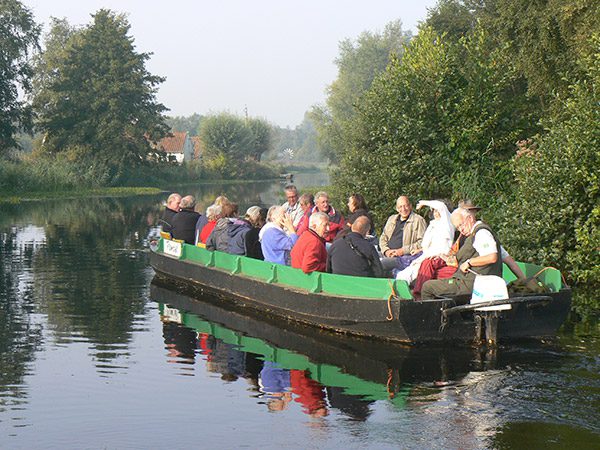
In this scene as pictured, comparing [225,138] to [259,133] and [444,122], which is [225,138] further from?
[444,122]

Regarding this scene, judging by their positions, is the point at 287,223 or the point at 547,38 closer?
the point at 287,223

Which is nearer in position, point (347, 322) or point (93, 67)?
point (347, 322)

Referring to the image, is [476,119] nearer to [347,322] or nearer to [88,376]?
[347,322]

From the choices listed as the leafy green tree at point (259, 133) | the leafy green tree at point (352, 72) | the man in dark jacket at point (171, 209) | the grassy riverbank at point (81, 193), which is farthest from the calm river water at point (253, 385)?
the leafy green tree at point (259, 133)

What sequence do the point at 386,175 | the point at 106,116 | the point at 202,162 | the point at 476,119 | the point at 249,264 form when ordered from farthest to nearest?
the point at 202,162, the point at 106,116, the point at 386,175, the point at 476,119, the point at 249,264

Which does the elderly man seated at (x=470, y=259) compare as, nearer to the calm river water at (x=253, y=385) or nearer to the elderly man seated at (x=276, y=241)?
the calm river water at (x=253, y=385)

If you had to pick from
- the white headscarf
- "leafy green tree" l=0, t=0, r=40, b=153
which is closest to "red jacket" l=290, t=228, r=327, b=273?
the white headscarf

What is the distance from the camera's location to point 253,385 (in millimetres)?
10219

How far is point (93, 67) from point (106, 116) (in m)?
4.62

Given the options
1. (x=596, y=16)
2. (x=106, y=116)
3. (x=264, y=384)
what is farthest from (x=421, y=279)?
(x=106, y=116)

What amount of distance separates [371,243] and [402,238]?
6.69 ft

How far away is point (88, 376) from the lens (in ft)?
34.9

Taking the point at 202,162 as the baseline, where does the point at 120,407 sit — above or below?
below

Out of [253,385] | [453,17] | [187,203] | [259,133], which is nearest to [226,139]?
[259,133]
